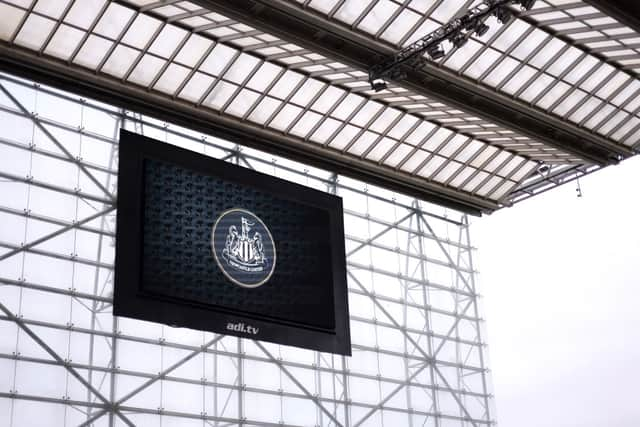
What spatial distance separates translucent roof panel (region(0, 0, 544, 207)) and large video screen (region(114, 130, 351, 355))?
232cm

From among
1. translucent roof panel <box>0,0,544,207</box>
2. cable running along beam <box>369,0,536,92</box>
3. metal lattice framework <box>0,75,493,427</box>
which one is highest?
translucent roof panel <box>0,0,544,207</box>

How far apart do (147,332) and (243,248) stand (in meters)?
3.80

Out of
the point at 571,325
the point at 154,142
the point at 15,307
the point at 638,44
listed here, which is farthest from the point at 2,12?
the point at 571,325

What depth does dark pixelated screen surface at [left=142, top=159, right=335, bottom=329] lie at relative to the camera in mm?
29750

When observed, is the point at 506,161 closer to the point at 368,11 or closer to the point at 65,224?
the point at 368,11

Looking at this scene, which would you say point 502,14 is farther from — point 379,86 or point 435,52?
point 379,86

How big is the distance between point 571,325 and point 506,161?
554 inches

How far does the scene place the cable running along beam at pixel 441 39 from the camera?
28.5 metres

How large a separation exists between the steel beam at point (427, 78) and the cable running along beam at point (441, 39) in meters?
0.37

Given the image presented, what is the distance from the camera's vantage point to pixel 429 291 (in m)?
38.6

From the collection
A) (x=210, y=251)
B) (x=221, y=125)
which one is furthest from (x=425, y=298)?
(x=210, y=251)

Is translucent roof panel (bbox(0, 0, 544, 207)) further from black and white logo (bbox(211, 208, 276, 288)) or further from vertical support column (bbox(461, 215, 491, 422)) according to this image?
black and white logo (bbox(211, 208, 276, 288))

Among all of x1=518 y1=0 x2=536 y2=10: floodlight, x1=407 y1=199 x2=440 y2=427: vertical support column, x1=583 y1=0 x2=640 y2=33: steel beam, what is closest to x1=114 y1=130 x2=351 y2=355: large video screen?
x1=407 y1=199 x2=440 y2=427: vertical support column

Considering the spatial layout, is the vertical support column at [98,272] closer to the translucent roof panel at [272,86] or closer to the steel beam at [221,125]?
the steel beam at [221,125]
